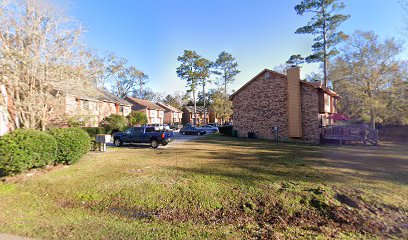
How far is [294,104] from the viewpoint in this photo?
18734 millimetres

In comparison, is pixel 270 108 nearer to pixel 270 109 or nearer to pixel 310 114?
pixel 270 109

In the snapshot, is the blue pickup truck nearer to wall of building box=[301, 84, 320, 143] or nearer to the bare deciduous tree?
the bare deciduous tree

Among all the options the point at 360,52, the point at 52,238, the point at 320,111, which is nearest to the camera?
the point at 52,238

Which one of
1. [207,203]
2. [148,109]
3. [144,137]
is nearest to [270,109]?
[144,137]

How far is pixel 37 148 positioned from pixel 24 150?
1.43 ft

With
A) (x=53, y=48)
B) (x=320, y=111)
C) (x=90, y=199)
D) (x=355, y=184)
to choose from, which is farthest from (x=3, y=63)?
(x=320, y=111)

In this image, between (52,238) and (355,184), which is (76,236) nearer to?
(52,238)

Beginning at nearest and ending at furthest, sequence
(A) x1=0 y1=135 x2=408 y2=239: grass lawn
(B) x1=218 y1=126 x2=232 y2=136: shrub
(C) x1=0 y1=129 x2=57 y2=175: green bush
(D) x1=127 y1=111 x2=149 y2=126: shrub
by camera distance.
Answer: (A) x1=0 y1=135 x2=408 y2=239: grass lawn → (C) x1=0 y1=129 x2=57 y2=175: green bush → (B) x1=218 y1=126 x2=232 y2=136: shrub → (D) x1=127 y1=111 x2=149 y2=126: shrub

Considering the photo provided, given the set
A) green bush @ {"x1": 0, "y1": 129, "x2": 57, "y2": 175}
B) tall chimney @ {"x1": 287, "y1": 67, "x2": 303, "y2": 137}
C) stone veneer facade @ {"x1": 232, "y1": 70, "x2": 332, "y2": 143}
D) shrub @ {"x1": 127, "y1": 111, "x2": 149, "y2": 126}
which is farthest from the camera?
shrub @ {"x1": 127, "y1": 111, "x2": 149, "y2": 126}

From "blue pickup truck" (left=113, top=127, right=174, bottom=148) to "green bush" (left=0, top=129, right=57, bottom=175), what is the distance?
26.7 ft

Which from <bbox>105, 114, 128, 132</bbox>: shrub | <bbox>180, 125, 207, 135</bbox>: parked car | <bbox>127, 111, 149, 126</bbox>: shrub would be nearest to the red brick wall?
<bbox>180, 125, 207, 135</bbox>: parked car

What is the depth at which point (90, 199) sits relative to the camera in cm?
570

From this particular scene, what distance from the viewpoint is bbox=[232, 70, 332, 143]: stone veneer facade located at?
1820 centimetres

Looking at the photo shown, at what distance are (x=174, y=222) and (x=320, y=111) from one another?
1785 centimetres
